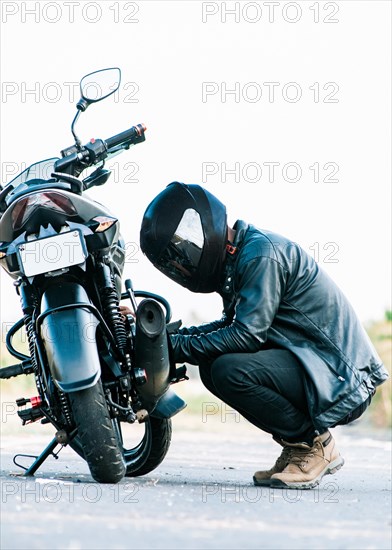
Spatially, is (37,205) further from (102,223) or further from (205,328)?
(205,328)

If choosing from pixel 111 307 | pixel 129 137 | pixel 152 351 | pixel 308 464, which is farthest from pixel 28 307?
pixel 308 464

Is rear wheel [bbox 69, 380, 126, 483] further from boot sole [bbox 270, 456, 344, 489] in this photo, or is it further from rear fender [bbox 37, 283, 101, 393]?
boot sole [bbox 270, 456, 344, 489]

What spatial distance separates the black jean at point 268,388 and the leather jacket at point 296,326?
0.06 meters

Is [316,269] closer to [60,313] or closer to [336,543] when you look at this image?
[60,313]

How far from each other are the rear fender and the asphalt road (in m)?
0.48

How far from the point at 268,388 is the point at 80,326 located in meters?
1.11

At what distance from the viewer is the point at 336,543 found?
3.58m

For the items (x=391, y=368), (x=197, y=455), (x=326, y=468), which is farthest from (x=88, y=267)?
(x=391, y=368)

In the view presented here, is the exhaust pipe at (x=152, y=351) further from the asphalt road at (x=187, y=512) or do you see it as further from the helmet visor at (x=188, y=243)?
the helmet visor at (x=188, y=243)

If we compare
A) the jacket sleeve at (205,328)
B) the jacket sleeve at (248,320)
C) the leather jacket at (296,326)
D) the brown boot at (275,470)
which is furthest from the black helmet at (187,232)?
the brown boot at (275,470)

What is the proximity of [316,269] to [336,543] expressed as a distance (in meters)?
2.29

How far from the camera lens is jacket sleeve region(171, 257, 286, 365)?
5.40 m

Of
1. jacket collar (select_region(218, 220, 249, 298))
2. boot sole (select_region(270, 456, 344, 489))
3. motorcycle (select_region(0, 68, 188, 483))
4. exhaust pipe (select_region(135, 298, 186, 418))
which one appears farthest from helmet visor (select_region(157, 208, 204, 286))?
boot sole (select_region(270, 456, 344, 489))

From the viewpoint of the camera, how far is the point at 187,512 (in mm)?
4238
